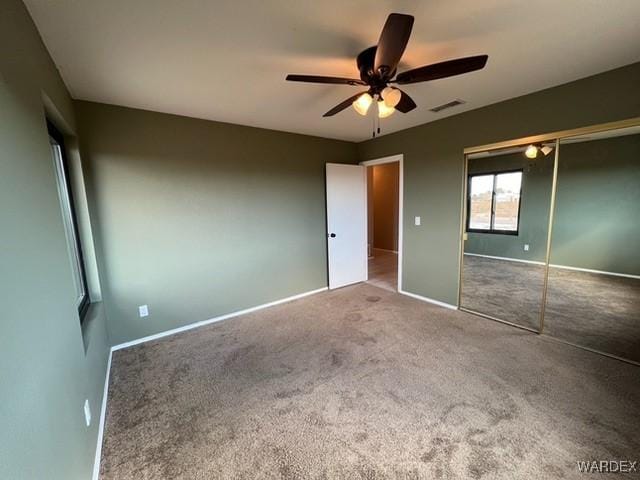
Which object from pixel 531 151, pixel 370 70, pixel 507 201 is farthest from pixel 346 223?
pixel 370 70

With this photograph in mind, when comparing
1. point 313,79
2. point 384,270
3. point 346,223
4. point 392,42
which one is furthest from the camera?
point 384,270

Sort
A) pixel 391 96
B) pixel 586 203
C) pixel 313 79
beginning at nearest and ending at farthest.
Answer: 1. pixel 313 79
2. pixel 391 96
3. pixel 586 203

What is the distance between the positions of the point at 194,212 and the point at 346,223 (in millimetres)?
2296

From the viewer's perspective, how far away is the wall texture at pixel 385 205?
6.75 m

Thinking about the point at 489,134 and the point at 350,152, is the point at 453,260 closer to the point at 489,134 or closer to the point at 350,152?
the point at 489,134

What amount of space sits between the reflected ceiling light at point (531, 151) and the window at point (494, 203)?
29cm

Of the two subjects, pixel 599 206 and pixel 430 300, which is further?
pixel 430 300

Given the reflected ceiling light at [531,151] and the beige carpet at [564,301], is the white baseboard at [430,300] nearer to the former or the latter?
the beige carpet at [564,301]

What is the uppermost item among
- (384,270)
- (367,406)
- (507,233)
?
(507,233)

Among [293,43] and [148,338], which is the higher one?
[293,43]

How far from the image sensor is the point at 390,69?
159 centimetres

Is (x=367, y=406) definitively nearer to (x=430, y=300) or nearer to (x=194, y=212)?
(x=430, y=300)

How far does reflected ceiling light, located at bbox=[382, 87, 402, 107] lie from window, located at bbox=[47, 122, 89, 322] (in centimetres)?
254

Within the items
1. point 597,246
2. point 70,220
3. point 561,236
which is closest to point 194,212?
point 70,220
